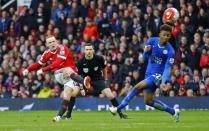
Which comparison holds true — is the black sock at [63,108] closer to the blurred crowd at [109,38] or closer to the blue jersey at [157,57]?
the blue jersey at [157,57]

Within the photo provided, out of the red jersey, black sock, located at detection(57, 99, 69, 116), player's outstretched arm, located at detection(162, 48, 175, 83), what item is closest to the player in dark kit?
the red jersey

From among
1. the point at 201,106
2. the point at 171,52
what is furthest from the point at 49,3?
the point at 171,52

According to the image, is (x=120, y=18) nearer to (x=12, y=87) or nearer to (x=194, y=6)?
(x=194, y=6)

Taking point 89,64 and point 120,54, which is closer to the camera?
point 89,64

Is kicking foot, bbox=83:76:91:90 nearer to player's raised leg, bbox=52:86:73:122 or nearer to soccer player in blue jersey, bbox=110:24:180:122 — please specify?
player's raised leg, bbox=52:86:73:122

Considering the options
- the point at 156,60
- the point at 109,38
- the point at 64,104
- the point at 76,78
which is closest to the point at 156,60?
the point at 156,60

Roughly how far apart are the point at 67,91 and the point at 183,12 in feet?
31.1

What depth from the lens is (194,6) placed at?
1126 inches

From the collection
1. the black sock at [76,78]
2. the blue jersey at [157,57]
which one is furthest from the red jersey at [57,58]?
the blue jersey at [157,57]

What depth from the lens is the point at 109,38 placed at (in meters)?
30.2

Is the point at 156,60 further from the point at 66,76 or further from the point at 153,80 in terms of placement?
the point at 66,76

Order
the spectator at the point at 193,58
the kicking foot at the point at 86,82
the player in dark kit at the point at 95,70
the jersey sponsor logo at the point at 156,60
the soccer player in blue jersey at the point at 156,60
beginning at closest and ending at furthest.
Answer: the soccer player in blue jersey at the point at 156,60
the jersey sponsor logo at the point at 156,60
the kicking foot at the point at 86,82
the player in dark kit at the point at 95,70
the spectator at the point at 193,58

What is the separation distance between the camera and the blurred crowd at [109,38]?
27547 millimetres

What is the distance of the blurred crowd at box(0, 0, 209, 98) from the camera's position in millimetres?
27547
